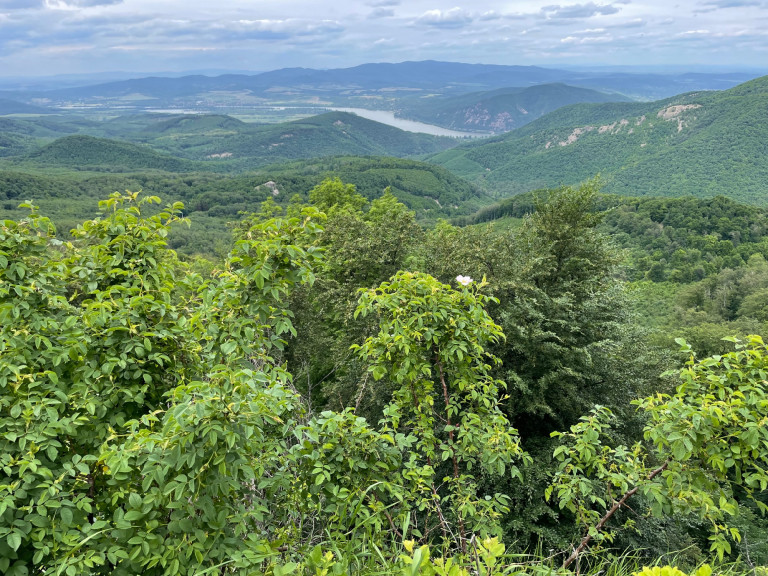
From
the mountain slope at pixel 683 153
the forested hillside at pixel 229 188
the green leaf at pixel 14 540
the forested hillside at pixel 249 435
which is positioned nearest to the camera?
the green leaf at pixel 14 540

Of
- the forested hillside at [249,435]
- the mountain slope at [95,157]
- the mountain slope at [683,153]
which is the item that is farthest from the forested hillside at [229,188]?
the forested hillside at [249,435]

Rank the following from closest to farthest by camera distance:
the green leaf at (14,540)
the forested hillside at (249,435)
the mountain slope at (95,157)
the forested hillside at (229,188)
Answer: the green leaf at (14,540)
the forested hillside at (249,435)
the forested hillside at (229,188)
the mountain slope at (95,157)

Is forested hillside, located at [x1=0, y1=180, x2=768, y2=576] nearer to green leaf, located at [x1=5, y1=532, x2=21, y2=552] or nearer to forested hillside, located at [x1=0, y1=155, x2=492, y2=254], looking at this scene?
green leaf, located at [x1=5, y1=532, x2=21, y2=552]

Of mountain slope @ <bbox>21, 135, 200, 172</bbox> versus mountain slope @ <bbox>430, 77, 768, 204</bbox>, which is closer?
mountain slope @ <bbox>430, 77, 768, 204</bbox>

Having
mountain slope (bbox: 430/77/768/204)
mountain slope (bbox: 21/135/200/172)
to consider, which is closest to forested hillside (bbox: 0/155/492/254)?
mountain slope (bbox: 21/135/200/172)

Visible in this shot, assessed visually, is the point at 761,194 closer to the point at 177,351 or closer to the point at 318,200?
the point at 318,200

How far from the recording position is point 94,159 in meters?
192

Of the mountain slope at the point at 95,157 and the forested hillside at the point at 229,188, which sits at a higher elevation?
the mountain slope at the point at 95,157

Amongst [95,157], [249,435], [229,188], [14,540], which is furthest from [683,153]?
[95,157]

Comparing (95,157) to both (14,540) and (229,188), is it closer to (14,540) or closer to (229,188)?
(229,188)

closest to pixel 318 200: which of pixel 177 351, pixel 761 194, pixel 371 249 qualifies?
pixel 371 249

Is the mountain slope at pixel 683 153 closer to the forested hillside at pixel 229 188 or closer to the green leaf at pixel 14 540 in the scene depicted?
the forested hillside at pixel 229 188

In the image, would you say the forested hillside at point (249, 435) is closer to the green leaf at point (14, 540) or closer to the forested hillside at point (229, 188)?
the green leaf at point (14, 540)

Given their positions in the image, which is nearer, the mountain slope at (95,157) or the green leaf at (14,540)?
the green leaf at (14,540)
